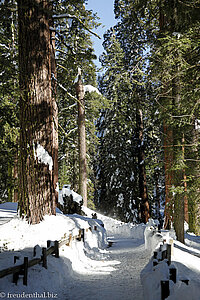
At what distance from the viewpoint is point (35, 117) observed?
707cm

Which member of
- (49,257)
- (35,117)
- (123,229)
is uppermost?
(35,117)

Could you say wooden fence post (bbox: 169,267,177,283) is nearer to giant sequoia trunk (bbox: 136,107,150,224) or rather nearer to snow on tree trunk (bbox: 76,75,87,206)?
snow on tree trunk (bbox: 76,75,87,206)

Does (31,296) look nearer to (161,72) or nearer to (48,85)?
(48,85)

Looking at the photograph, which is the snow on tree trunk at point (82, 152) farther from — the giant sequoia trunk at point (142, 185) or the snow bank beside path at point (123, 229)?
the giant sequoia trunk at point (142, 185)

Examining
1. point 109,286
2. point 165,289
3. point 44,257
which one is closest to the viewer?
point 165,289

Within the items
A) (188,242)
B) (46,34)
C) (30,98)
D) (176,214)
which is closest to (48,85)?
(30,98)

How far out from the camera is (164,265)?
178 inches

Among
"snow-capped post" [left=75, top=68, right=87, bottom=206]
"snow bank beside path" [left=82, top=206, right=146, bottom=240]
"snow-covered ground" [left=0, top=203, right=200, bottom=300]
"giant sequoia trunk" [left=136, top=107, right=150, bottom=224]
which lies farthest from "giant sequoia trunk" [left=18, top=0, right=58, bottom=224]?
"giant sequoia trunk" [left=136, top=107, right=150, bottom=224]

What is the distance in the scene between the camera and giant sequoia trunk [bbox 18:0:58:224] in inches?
269

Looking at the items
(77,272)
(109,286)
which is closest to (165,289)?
(109,286)

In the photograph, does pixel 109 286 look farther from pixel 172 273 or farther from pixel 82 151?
pixel 82 151

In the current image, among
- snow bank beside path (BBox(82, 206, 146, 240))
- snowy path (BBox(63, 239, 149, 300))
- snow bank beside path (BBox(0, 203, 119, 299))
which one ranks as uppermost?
snow bank beside path (BBox(0, 203, 119, 299))

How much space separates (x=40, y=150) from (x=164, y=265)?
158 inches

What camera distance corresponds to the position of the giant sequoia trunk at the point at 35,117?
6832 mm
